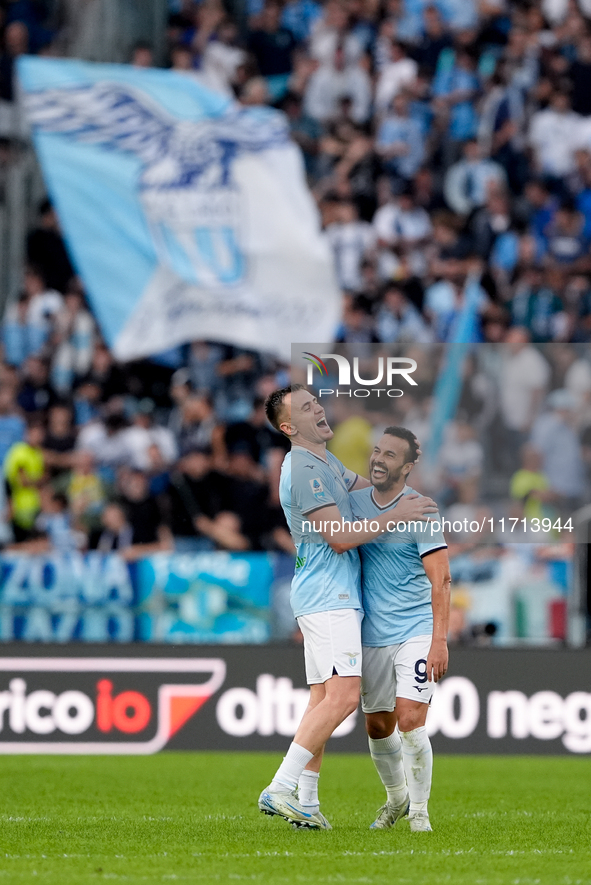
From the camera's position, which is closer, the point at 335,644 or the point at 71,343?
the point at 335,644

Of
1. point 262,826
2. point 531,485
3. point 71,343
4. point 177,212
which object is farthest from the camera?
point 71,343

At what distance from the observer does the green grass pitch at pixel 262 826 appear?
6086 millimetres

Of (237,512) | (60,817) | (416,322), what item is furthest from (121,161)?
(60,817)

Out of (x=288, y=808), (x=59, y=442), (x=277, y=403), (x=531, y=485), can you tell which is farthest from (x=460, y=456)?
(x=59, y=442)

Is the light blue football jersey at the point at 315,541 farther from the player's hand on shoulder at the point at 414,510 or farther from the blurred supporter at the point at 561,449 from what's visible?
the blurred supporter at the point at 561,449

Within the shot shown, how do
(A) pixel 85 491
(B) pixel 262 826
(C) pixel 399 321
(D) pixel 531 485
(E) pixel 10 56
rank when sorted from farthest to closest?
(E) pixel 10 56 < (C) pixel 399 321 < (A) pixel 85 491 < (D) pixel 531 485 < (B) pixel 262 826

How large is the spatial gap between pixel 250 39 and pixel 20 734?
11.2 m

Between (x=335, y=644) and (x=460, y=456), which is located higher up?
(x=460, y=456)

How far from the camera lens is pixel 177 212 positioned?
16.8 metres

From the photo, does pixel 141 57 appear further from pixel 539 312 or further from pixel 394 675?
pixel 394 675

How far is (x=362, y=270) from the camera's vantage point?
56.9ft

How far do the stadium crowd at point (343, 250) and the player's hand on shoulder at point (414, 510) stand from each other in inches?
168

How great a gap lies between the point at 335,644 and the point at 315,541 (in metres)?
0.51

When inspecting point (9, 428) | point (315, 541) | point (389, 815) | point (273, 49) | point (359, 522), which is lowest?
point (389, 815)
